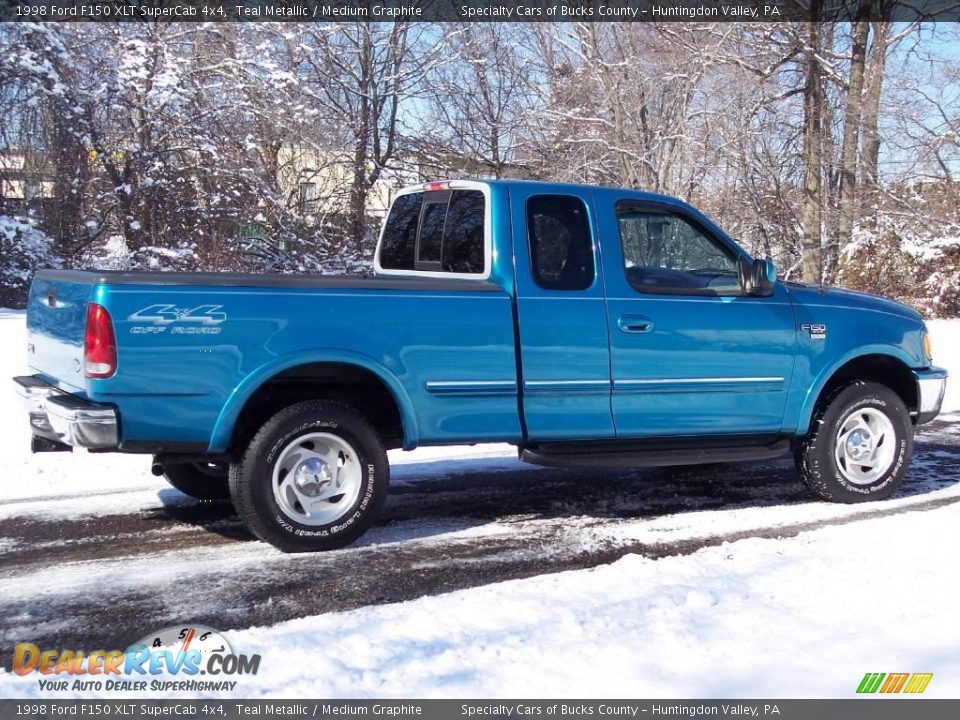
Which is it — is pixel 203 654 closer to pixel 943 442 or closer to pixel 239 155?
pixel 943 442

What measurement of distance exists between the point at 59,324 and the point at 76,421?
29.1 inches

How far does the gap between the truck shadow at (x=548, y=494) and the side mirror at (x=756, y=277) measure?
4.86 ft

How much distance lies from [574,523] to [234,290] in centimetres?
255

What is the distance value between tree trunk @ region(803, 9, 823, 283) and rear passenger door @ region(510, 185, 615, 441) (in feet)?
50.8

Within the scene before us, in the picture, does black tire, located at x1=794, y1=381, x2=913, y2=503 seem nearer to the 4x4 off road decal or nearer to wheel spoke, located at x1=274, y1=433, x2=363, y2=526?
the 4x4 off road decal

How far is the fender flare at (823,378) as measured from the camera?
6535mm

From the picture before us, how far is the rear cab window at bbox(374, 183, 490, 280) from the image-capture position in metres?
6.09

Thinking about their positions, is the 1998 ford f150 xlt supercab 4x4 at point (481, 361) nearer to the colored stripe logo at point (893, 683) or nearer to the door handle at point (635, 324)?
the door handle at point (635, 324)

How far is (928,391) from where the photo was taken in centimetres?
692

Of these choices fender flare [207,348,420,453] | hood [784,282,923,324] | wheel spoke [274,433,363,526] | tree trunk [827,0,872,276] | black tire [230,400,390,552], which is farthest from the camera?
tree trunk [827,0,872,276]

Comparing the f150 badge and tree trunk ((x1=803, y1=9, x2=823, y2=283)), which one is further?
tree trunk ((x1=803, y1=9, x2=823, y2=283))

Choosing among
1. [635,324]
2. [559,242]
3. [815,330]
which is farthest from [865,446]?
[559,242]

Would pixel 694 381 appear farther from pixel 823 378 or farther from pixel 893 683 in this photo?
pixel 893 683

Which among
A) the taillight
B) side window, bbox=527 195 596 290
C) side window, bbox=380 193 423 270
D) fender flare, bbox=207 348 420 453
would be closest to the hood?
side window, bbox=527 195 596 290
